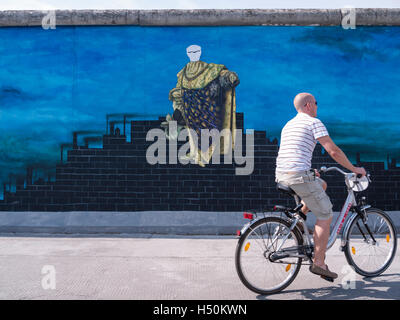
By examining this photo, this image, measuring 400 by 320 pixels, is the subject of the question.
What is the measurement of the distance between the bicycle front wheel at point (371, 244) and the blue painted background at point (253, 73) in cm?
449

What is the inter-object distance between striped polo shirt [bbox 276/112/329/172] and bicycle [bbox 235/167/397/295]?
0.83 feet

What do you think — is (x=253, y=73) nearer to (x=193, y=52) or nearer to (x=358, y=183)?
(x=193, y=52)

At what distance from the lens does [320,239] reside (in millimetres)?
4215

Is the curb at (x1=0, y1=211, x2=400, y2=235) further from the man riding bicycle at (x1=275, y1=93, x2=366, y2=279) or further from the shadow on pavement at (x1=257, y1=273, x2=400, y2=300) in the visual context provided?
the man riding bicycle at (x1=275, y1=93, x2=366, y2=279)

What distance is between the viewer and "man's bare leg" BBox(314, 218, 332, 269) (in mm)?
4215

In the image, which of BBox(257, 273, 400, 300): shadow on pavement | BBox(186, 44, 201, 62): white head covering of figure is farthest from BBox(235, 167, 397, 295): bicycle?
BBox(186, 44, 201, 62): white head covering of figure

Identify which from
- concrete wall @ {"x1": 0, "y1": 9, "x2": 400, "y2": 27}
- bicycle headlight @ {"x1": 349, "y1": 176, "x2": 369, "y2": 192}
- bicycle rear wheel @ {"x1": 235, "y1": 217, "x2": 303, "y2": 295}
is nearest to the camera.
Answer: bicycle rear wheel @ {"x1": 235, "y1": 217, "x2": 303, "y2": 295}

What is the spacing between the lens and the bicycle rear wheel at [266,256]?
401 cm

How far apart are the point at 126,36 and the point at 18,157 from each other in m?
3.54

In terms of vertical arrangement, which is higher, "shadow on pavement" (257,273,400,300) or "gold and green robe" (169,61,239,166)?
"gold and green robe" (169,61,239,166)

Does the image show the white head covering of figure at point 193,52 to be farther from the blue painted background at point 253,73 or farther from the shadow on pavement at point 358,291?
the shadow on pavement at point 358,291

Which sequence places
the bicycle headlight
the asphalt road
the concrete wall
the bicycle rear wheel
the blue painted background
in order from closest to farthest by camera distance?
the bicycle rear wheel < the asphalt road < the bicycle headlight < the concrete wall < the blue painted background

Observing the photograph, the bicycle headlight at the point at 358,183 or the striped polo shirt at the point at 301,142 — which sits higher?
the striped polo shirt at the point at 301,142

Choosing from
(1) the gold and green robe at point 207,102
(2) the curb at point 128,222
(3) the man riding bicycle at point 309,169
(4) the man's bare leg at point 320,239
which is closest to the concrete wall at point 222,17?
(1) the gold and green robe at point 207,102
